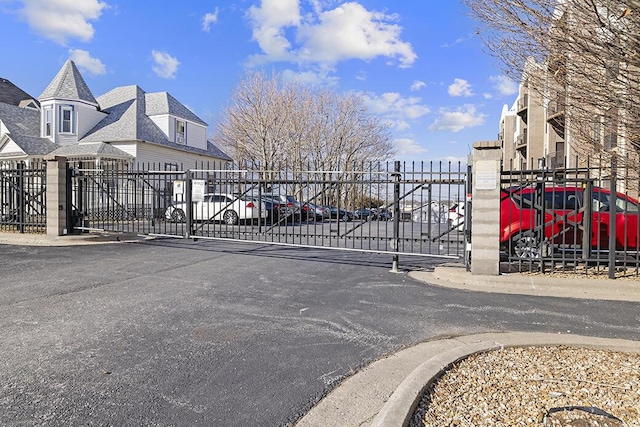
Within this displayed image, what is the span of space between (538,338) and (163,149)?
2746 cm

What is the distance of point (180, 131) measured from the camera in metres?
30.7

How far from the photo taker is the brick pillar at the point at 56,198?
464 inches

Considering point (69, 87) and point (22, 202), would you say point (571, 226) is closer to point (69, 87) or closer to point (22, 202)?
point (22, 202)

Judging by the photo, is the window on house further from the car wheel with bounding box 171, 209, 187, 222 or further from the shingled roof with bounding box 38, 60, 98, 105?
the car wheel with bounding box 171, 209, 187, 222

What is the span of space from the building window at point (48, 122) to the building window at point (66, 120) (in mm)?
705

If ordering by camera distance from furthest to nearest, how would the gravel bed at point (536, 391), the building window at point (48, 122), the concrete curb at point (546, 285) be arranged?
the building window at point (48, 122) → the concrete curb at point (546, 285) → the gravel bed at point (536, 391)

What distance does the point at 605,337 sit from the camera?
15.0 ft

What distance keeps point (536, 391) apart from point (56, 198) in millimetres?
12645

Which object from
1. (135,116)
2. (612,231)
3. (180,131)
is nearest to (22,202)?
(612,231)

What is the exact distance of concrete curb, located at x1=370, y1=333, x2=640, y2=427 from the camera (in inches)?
109

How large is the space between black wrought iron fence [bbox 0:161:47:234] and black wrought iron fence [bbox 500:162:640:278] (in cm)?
1293

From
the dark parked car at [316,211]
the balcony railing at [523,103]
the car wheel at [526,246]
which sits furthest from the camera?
the balcony railing at [523,103]

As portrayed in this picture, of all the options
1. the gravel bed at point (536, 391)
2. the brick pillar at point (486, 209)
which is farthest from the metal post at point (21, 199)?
the gravel bed at point (536, 391)

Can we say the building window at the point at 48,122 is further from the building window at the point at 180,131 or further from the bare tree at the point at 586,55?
the bare tree at the point at 586,55
